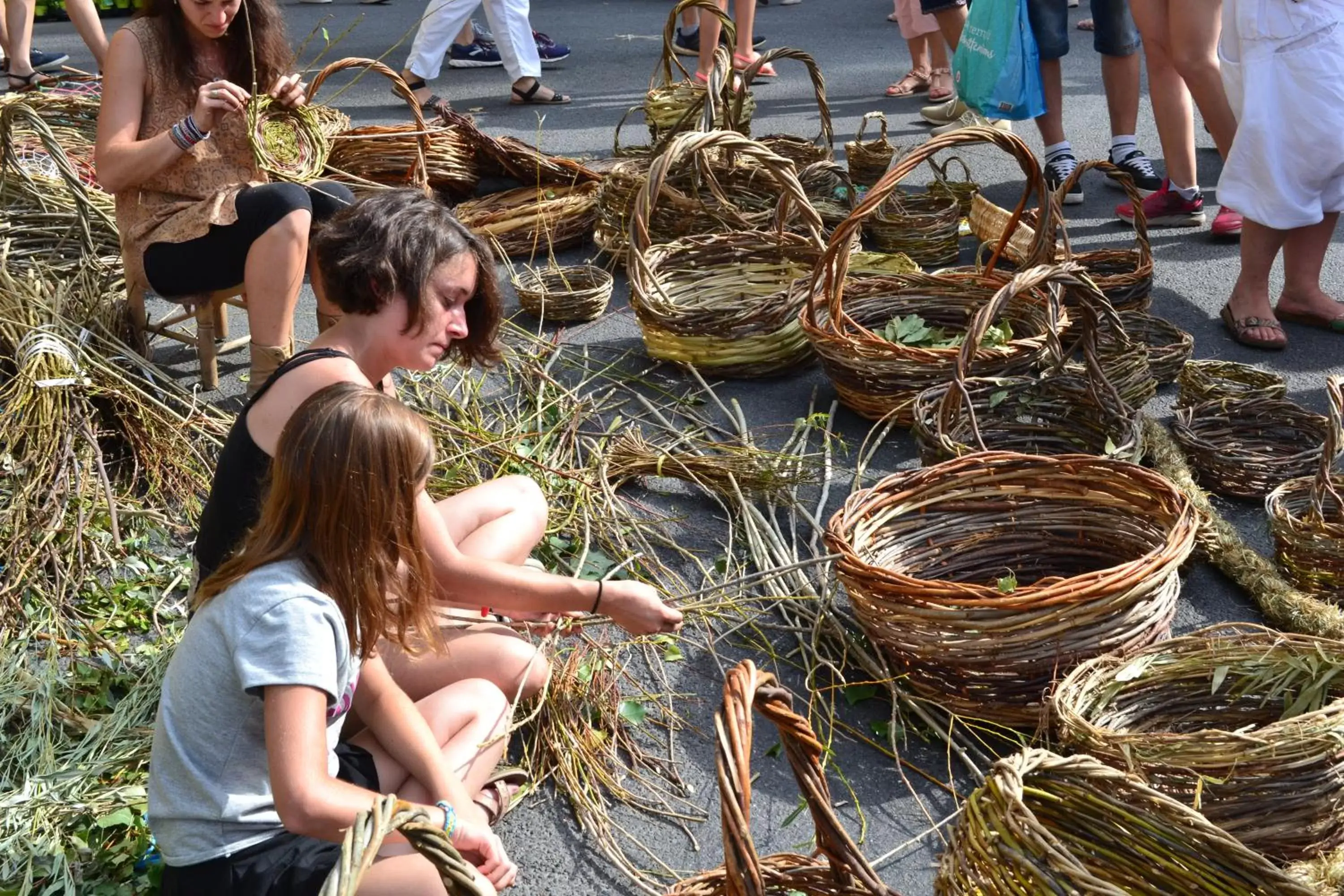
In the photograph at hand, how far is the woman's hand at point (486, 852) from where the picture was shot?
66.2 inches

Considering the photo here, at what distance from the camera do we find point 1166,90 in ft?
14.3

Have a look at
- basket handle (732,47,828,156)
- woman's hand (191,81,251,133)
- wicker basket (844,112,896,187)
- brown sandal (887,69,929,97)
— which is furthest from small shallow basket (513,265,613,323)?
brown sandal (887,69,929,97)

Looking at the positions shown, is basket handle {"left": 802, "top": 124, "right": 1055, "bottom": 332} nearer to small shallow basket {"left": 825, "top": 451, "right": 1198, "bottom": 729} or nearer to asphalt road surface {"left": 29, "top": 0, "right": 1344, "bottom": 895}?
asphalt road surface {"left": 29, "top": 0, "right": 1344, "bottom": 895}

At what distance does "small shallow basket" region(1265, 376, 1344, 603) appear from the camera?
2521 millimetres

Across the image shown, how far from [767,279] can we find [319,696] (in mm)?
2772

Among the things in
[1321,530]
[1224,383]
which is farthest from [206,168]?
[1321,530]

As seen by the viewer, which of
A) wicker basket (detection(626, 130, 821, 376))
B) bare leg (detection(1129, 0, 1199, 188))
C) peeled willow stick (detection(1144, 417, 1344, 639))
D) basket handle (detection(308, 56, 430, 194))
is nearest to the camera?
peeled willow stick (detection(1144, 417, 1344, 639))

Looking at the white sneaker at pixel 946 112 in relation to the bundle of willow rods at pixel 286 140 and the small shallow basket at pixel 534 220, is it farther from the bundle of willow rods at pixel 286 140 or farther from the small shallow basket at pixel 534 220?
the bundle of willow rods at pixel 286 140

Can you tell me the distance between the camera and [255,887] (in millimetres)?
1639

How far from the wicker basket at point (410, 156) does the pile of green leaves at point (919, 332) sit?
169cm

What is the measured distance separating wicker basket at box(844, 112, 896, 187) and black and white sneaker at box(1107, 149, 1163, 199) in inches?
32.8

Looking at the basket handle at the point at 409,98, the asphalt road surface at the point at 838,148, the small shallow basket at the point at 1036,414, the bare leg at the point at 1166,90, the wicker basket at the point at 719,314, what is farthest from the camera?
the bare leg at the point at 1166,90

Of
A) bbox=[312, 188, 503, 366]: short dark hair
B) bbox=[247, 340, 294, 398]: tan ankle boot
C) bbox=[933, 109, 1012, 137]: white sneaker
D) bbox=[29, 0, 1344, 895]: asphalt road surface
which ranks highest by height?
bbox=[312, 188, 503, 366]: short dark hair

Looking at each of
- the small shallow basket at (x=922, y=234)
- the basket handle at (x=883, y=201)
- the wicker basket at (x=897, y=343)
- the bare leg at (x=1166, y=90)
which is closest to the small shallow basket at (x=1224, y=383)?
the wicker basket at (x=897, y=343)
